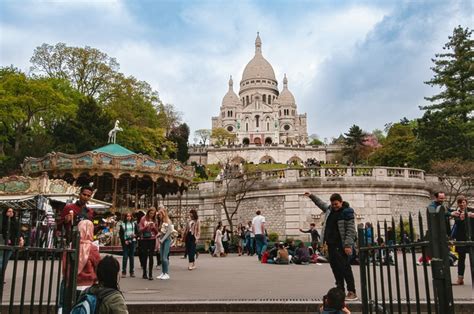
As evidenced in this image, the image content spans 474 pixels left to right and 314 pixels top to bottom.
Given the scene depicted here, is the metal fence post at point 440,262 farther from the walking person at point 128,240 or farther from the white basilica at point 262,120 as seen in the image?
the white basilica at point 262,120

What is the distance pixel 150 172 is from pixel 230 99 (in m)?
105

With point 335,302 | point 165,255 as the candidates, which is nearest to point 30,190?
point 165,255

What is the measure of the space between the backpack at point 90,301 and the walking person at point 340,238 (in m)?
4.09

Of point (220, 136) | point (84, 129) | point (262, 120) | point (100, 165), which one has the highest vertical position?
point (262, 120)

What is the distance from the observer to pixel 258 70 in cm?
12950

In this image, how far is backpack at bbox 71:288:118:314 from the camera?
3660 mm

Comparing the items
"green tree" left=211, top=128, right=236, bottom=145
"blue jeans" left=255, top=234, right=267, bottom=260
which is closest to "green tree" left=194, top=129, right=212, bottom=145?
"green tree" left=211, top=128, right=236, bottom=145

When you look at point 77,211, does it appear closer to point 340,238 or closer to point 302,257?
point 340,238

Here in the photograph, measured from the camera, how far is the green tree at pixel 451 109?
38.9 m

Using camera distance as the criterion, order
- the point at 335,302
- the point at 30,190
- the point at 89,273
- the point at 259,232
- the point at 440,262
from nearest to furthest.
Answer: the point at 440,262, the point at 335,302, the point at 89,273, the point at 259,232, the point at 30,190

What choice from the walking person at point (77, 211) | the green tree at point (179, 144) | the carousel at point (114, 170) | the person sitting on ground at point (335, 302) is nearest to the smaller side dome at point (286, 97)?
the green tree at point (179, 144)

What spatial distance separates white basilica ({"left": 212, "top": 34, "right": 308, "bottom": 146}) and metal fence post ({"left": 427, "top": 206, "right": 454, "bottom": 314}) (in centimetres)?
10647

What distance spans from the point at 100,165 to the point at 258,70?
364 ft

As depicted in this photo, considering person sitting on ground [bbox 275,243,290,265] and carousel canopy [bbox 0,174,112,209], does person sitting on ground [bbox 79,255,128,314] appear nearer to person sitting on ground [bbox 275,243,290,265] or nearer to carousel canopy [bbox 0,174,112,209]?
person sitting on ground [bbox 275,243,290,265]
